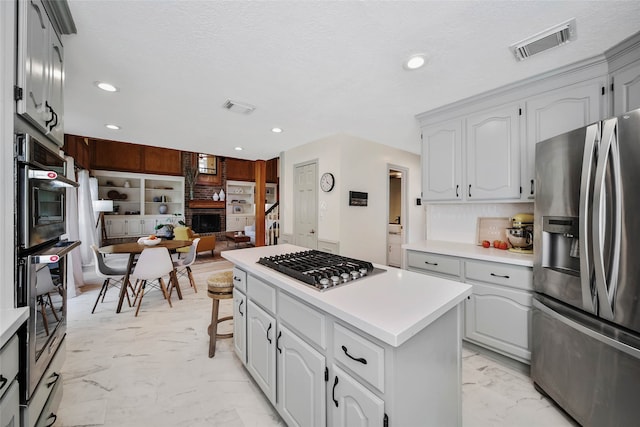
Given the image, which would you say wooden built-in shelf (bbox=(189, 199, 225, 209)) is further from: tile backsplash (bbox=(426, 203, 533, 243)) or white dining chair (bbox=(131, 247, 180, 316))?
tile backsplash (bbox=(426, 203, 533, 243))

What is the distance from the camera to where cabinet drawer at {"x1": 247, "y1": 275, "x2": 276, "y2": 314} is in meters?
1.50

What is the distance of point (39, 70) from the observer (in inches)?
47.6

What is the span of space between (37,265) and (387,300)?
1560 mm

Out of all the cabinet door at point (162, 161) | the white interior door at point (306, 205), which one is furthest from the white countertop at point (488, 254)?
the cabinet door at point (162, 161)

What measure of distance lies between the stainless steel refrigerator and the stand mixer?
0.61 m

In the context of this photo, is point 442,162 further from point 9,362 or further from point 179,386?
point 9,362

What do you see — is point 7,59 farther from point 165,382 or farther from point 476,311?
point 476,311

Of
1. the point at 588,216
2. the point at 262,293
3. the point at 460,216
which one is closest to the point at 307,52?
the point at 262,293

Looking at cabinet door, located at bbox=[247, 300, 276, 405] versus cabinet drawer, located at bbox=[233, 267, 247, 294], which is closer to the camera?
cabinet door, located at bbox=[247, 300, 276, 405]


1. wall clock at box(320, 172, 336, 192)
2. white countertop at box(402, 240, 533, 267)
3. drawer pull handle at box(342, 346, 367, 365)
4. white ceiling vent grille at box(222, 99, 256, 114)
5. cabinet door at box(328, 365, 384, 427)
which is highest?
white ceiling vent grille at box(222, 99, 256, 114)

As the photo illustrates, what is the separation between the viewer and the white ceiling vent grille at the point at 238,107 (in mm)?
2648

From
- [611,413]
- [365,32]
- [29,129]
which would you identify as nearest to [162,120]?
[29,129]

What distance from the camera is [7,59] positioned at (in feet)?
3.25

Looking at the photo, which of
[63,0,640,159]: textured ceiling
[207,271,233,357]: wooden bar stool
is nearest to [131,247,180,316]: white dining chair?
[207,271,233,357]: wooden bar stool
